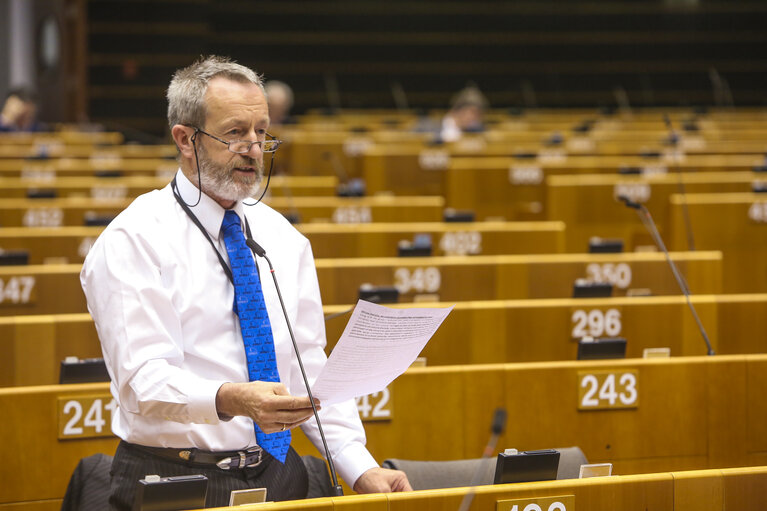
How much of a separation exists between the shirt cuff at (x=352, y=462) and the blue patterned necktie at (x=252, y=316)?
0.41ft

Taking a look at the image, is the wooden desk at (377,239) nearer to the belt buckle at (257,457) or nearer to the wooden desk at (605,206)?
the wooden desk at (605,206)

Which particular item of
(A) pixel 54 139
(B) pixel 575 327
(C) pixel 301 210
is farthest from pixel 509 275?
(A) pixel 54 139

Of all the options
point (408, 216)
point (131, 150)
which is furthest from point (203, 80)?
point (131, 150)

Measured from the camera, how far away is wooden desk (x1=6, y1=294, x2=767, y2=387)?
3.38m

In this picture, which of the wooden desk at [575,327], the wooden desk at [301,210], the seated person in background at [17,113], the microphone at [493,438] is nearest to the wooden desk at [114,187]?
the wooden desk at [301,210]

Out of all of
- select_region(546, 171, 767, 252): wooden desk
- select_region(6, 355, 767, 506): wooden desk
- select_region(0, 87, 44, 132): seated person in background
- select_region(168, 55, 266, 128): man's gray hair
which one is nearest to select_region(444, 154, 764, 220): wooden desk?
select_region(546, 171, 767, 252): wooden desk

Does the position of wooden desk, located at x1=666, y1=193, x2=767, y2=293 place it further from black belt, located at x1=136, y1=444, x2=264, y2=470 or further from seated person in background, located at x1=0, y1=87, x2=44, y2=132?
seated person in background, located at x1=0, y1=87, x2=44, y2=132

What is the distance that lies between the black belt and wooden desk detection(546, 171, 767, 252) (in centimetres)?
358

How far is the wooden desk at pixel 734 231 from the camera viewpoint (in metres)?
4.87

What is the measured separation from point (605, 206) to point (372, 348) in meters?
3.85

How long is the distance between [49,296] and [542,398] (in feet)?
6.59

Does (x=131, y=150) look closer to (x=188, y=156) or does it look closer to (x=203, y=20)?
(x=203, y=20)

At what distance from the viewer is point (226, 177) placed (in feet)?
6.91

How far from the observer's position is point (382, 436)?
2.77 metres
